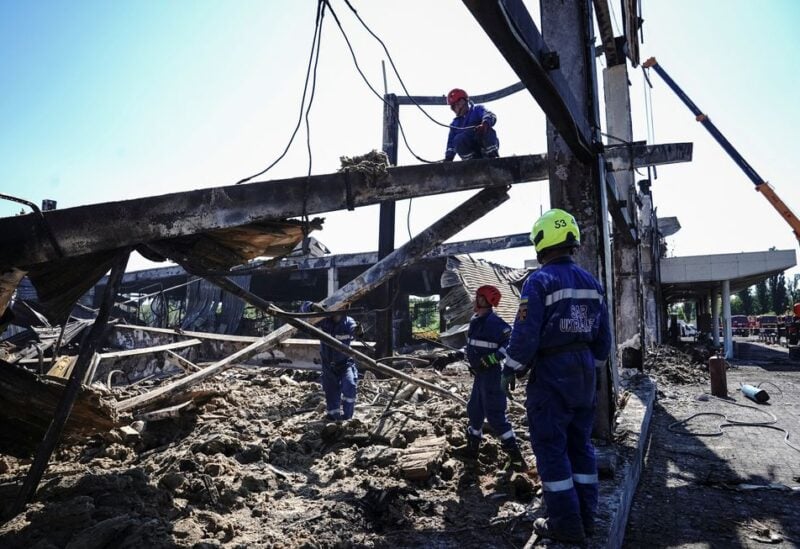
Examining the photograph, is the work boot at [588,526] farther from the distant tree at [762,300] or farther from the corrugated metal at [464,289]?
the distant tree at [762,300]

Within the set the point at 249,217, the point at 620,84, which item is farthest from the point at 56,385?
the point at 620,84

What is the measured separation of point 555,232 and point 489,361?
1668 millimetres

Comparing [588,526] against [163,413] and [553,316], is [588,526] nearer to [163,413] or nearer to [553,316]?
[553,316]

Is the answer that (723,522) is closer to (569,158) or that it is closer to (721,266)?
(569,158)

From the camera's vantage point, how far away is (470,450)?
4363 mm

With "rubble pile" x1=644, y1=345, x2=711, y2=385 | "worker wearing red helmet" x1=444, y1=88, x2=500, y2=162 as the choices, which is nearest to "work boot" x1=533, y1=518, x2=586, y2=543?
"worker wearing red helmet" x1=444, y1=88, x2=500, y2=162

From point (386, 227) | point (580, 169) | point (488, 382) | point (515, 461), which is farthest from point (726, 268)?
point (515, 461)

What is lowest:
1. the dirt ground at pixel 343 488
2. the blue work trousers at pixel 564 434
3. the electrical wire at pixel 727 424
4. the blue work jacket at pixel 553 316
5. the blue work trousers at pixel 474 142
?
the electrical wire at pixel 727 424

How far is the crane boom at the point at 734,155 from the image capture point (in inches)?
699

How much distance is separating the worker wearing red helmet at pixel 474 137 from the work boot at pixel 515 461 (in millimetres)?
2929

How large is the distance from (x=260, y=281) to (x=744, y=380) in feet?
54.9

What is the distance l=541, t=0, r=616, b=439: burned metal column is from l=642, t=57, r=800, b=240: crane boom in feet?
58.2

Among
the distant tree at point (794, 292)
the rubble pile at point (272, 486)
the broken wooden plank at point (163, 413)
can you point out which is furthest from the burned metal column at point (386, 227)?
the distant tree at point (794, 292)

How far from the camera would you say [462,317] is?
14852 mm
